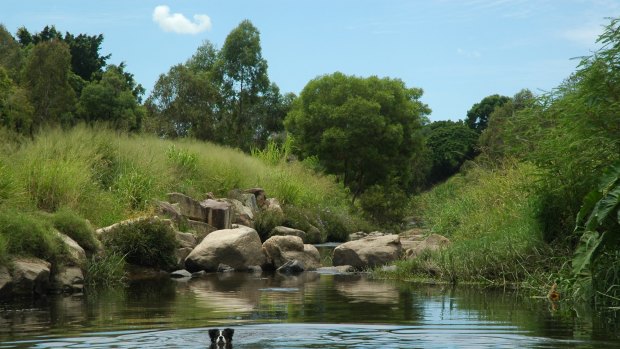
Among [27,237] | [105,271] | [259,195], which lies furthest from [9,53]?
[27,237]

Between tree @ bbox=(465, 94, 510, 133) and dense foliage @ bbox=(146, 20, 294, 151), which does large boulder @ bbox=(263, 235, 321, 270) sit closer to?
Result: dense foliage @ bbox=(146, 20, 294, 151)

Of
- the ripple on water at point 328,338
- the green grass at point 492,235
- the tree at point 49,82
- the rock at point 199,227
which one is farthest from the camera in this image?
the tree at point 49,82

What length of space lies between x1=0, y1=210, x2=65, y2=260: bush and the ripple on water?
697cm

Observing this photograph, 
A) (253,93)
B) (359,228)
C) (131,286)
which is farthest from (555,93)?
(253,93)

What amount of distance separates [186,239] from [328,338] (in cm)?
1542

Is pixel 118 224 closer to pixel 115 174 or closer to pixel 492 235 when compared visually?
pixel 115 174

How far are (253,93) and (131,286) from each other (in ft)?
159

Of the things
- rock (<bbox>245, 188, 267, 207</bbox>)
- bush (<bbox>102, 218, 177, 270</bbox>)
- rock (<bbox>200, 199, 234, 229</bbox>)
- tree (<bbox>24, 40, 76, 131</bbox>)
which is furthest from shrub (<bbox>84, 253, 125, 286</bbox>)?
tree (<bbox>24, 40, 76, 131</bbox>)

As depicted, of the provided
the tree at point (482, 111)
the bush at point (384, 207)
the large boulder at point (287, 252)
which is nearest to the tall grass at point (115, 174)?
the large boulder at point (287, 252)

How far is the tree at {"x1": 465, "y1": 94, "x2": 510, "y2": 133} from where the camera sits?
315 ft

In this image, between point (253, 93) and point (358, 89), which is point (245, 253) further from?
point (253, 93)

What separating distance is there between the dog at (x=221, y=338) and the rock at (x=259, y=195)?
82.5 ft

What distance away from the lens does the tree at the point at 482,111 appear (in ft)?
315

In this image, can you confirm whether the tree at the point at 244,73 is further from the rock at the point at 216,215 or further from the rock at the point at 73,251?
the rock at the point at 73,251
